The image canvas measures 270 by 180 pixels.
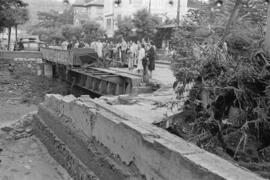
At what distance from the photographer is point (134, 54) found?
24281 millimetres

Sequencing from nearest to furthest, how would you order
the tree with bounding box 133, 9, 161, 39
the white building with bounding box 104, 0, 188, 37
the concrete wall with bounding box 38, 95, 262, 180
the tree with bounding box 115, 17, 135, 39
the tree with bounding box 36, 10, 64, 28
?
the concrete wall with bounding box 38, 95, 262, 180 < the tree with bounding box 133, 9, 161, 39 < the tree with bounding box 115, 17, 135, 39 < the white building with bounding box 104, 0, 188, 37 < the tree with bounding box 36, 10, 64, 28

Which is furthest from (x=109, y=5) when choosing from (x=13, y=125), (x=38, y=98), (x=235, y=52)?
(x=235, y=52)

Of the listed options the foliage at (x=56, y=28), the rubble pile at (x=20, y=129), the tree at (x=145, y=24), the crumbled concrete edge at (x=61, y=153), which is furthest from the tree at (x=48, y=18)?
the crumbled concrete edge at (x=61, y=153)

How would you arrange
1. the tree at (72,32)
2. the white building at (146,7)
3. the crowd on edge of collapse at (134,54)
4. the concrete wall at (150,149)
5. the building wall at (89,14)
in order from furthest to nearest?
the building wall at (89,14) < the white building at (146,7) < the tree at (72,32) < the crowd on edge of collapse at (134,54) < the concrete wall at (150,149)

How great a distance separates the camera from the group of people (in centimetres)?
1942

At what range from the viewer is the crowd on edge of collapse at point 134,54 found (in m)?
19.4

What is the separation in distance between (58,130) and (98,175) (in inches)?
132

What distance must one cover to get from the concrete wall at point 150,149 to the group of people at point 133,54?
32.6 feet

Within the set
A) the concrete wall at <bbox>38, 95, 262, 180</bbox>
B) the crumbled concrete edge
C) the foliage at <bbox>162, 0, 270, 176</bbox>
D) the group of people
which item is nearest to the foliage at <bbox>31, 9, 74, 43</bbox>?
the group of people

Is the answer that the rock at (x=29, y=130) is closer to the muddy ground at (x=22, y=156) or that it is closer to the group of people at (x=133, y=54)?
the muddy ground at (x=22, y=156)

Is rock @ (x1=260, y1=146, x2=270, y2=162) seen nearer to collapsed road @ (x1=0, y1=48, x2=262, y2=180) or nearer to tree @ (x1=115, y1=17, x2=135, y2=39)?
collapsed road @ (x1=0, y1=48, x2=262, y2=180)

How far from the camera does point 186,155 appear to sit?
5703 mm

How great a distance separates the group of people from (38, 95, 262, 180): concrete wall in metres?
9.95

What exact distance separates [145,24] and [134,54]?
2421cm
